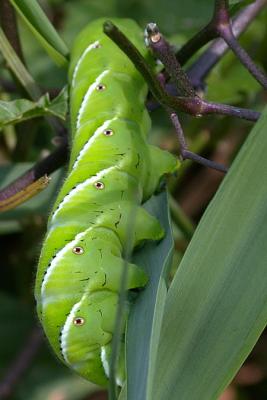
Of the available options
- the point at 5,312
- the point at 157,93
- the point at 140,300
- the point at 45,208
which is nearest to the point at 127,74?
the point at 157,93

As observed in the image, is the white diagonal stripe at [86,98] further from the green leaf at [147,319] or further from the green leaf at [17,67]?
the green leaf at [147,319]

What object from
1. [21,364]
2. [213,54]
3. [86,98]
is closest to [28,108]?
[86,98]

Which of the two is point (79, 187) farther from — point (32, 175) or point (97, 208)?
point (32, 175)

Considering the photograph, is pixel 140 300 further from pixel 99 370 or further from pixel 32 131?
pixel 32 131

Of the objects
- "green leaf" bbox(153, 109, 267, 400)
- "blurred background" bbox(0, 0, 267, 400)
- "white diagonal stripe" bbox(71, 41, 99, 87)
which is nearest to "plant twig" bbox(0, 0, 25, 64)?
"white diagonal stripe" bbox(71, 41, 99, 87)

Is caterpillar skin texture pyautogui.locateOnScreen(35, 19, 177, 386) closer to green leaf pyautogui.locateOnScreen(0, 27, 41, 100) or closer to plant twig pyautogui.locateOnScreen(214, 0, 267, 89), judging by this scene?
green leaf pyautogui.locateOnScreen(0, 27, 41, 100)

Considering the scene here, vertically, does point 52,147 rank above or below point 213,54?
below

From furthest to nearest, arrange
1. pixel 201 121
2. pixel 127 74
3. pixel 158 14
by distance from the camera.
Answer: pixel 158 14
pixel 201 121
pixel 127 74
